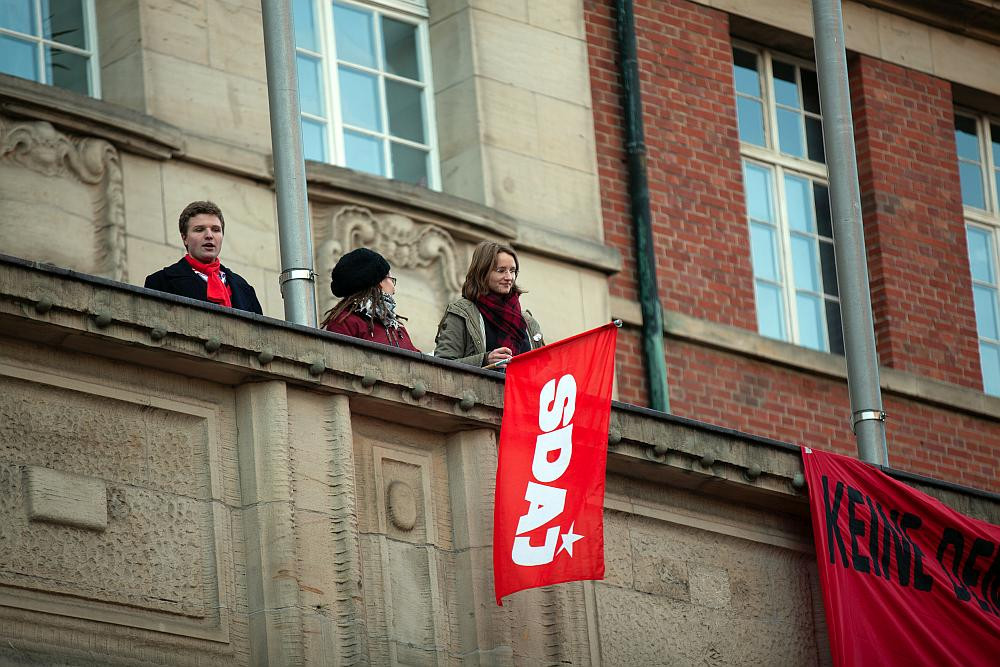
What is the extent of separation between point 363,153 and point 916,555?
5.92 metres

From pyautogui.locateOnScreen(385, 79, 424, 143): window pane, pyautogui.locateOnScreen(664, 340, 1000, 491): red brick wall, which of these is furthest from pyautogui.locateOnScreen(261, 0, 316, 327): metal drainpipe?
pyautogui.locateOnScreen(664, 340, 1000, 491): red brick wall

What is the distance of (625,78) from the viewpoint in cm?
1820

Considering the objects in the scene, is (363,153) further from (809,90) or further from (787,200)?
(809,90)

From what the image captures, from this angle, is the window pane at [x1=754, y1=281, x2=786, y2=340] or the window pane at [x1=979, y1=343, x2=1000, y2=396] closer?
the window pane at [x1=754, y1=281, x2=786, y2=340]

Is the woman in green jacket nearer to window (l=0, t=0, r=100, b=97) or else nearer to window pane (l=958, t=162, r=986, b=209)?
window (l=0, t=0, r=100, b=97)

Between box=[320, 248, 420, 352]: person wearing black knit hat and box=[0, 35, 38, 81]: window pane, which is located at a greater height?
box=[0, 35, 38, 81]: window pane

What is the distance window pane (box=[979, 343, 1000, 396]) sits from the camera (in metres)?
20.1

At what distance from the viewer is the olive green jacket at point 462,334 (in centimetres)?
1162

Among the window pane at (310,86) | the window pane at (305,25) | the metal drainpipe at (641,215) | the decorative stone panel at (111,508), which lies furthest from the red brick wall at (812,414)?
the decorative stone panel at (111,508)

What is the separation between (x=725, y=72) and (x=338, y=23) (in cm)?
333

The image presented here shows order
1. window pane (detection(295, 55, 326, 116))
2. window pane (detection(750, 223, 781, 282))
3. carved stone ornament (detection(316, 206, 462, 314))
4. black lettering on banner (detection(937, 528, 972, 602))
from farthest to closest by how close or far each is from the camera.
A: 1. window pane (detection(750, 223, 781, 282))
2. window pane (detection(295, 55, 326, 116))
3. carved stone ornament (detection(316, 206, 462, 314))
4. black lettering on banner (detection(937, 528, 972, 602))

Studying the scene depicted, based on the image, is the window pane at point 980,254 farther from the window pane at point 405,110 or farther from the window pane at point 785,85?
the window pane at point 405,110

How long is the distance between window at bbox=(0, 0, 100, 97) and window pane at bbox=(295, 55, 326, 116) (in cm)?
168

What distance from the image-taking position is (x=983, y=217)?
68.0 feet
